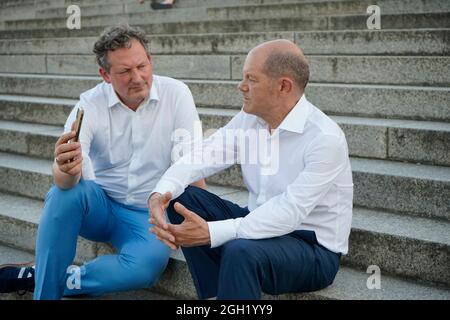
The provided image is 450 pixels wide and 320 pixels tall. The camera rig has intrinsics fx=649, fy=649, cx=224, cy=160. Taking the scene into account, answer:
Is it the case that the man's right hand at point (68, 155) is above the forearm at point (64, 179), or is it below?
above

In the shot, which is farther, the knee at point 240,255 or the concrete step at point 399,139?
the concrete step at point 399,139

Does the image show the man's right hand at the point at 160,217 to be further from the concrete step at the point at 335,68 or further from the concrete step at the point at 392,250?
the concrete step at the point at 335,68

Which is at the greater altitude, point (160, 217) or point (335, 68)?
point (335, 68)

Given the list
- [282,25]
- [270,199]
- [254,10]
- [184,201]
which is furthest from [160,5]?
[270,199]

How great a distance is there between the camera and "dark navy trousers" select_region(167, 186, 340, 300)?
9.22 feet

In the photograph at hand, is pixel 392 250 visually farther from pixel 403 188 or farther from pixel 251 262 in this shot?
pixel 251 262

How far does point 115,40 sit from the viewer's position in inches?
143

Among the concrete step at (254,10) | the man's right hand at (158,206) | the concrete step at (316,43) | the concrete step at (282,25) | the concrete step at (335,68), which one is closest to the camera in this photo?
the man's right hand at (158,206)

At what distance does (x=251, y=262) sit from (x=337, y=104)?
8.27 feet

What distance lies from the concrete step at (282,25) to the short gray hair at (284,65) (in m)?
3.04

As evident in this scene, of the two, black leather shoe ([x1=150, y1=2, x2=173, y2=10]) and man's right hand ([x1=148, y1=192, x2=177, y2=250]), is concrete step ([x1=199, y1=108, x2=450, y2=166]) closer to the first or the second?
man's right hand ([x1=148, y1=192, x2=177, y2=250])

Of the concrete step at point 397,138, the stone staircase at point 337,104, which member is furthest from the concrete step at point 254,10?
the concrete step at point 397,138

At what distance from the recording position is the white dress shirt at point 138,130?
388 centimetres
